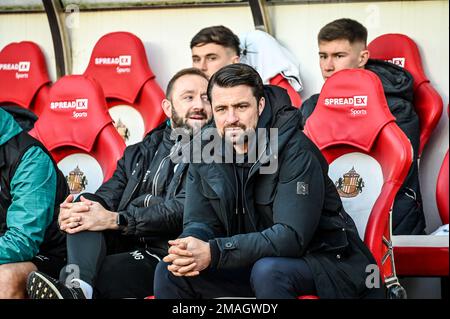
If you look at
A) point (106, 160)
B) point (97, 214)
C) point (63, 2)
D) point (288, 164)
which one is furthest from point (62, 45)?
point (288, 164)

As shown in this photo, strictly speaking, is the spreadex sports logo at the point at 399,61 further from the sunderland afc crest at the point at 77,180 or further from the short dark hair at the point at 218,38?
the sunderland afc crest at the point at 77,180

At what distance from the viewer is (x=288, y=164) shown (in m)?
3.56

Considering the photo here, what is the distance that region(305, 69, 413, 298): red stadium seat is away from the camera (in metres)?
3.99

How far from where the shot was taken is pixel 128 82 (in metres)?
5.47

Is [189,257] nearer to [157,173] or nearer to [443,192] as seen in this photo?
[157,173]

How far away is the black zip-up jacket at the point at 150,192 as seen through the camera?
13.1 feet

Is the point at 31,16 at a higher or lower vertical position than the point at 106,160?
higher

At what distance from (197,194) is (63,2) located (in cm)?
246

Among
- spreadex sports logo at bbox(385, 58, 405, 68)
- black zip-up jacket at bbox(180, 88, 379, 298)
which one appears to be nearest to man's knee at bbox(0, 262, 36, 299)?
black zip-up jacket at bbox(180, 88, 379, 298)

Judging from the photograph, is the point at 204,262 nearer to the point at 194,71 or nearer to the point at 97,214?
the point at 97,214

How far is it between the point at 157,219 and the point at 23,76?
2.07 metres

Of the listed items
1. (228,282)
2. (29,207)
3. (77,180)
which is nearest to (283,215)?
(228,282)

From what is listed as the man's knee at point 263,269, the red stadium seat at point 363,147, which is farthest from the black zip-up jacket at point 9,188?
the red stadium seat at point 363,147

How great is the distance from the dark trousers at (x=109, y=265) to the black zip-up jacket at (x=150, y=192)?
0.07m
